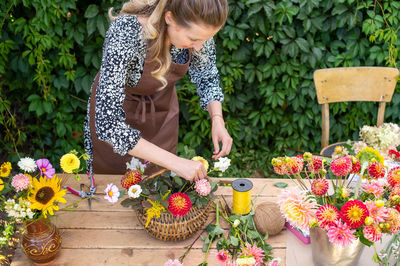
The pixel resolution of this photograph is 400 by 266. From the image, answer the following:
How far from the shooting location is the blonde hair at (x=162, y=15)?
1.10 metres

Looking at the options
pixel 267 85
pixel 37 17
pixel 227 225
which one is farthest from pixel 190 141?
pixel 227 225

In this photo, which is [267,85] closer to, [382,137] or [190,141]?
[190,141]

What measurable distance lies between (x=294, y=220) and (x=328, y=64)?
1748 mm

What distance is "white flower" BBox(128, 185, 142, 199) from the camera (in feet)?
3.44

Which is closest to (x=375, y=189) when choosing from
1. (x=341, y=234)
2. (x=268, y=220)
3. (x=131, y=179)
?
(x=341, y=234)

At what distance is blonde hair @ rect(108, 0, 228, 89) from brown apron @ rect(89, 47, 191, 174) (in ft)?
0.25

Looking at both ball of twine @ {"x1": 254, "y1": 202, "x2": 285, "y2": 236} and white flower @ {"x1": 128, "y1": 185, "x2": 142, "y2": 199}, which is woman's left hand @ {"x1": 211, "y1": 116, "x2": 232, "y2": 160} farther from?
white flower @ {"x1": 128, "y1": 185, "x2": 142, "y2": 199}

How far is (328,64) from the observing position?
2.37 meters

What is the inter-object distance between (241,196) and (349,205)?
0.40 meters

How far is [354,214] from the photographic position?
31.4 inches

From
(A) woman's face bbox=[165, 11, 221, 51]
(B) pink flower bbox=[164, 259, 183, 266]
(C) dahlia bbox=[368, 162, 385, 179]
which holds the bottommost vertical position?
(B) pink flower bbox=[164, 259, 183, 266]

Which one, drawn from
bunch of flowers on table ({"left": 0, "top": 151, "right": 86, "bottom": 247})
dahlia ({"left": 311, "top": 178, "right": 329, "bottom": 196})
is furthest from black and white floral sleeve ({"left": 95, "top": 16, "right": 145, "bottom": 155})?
dahlia ({"left": 311, "top": 178, "right": 329, "bottom": 196})

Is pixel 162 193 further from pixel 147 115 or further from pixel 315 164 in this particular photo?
pixel 147 115

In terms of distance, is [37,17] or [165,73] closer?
[165,73]
